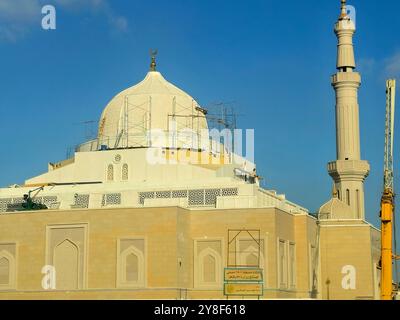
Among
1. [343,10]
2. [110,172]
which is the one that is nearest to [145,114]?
[110,172]

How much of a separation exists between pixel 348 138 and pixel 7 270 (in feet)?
80.9

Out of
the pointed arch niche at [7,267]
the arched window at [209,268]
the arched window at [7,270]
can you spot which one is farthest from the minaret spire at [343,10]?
the arched window at [7,270]

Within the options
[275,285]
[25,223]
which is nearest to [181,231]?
[275,285]

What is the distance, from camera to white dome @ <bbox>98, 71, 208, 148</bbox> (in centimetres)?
5147

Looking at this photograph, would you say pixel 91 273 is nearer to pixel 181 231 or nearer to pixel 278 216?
pixel 181 231

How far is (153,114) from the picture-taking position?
5194 centimetres

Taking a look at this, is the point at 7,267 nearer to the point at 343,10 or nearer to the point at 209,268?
the point at 209,268

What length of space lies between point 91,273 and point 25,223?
4.66 m

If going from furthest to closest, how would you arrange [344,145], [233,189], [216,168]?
[344,145] → [216,168] → [233,189]

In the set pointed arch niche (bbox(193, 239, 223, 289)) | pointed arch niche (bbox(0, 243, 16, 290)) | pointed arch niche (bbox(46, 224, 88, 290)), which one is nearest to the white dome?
pointed arch niche (bbox(46, 224, 88, 290))

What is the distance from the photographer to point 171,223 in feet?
138

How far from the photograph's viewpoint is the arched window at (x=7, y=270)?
4409 centimetres

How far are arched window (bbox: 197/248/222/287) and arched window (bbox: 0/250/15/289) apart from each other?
978 cm

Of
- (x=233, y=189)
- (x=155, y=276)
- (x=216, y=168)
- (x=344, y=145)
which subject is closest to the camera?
(x=155, y=276)
